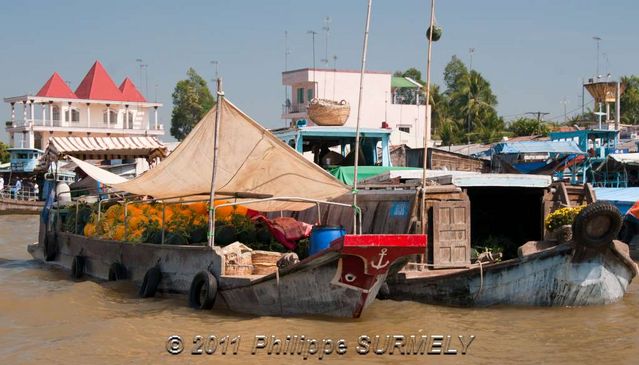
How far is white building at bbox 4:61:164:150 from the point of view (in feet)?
A: 177

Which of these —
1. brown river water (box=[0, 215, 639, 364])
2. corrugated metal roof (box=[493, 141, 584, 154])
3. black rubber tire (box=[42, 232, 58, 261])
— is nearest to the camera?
brown river water (box=[0, 215, 639, 364])

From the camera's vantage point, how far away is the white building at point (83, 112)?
2120 inches

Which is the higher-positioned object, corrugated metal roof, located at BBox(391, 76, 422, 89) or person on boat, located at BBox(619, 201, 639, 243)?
corrugated metal roof, located at BBox(391, 76, 422, 89)

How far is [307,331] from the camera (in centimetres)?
951

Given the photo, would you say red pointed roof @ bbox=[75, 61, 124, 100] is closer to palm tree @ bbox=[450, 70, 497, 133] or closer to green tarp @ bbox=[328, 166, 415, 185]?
palm tree @ bbox=[450, 70, 497, 133]

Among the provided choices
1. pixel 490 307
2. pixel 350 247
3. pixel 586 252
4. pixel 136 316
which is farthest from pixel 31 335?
pixel 586 252

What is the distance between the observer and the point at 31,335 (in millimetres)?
10211

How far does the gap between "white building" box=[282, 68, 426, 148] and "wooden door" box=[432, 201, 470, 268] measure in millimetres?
21055

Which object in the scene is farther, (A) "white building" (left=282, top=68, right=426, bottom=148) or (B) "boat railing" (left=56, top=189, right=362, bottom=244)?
(A) "white building" (left=282, top=68, right=426, bottom=148)

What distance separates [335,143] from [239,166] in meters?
5.05

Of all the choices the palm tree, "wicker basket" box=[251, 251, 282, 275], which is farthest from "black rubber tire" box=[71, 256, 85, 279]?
the palm tree

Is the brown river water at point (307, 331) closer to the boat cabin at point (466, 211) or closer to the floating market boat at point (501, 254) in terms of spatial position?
the floating market boat at point (501, 254)

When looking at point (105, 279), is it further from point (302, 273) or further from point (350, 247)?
point (350, 247)

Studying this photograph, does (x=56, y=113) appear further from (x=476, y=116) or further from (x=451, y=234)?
(x=451, y=234)
